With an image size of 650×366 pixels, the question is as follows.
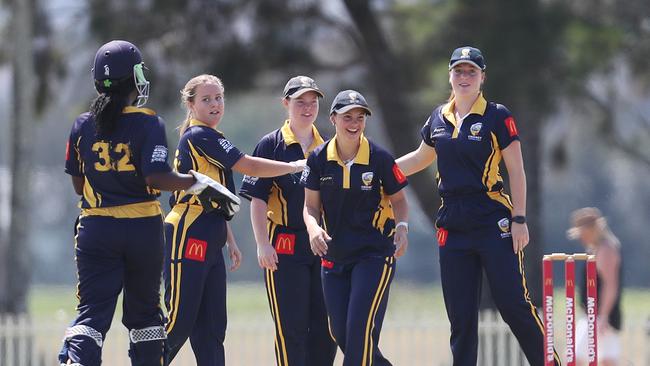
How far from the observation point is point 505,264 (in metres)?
7.72

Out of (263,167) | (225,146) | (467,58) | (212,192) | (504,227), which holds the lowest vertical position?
(504,227)

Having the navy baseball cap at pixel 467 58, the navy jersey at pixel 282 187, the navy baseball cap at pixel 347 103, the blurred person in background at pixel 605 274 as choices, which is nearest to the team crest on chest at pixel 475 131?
the navy baseball cap at pixel 467 58

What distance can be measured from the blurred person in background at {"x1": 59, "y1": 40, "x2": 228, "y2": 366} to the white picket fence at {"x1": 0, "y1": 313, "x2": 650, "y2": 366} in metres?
6.50

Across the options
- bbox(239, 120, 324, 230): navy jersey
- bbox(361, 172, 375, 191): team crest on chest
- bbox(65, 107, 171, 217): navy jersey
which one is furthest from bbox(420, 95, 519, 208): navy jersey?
bbox(65, 107, 171, 217): navy jersey

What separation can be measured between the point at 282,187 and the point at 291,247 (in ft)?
1.36

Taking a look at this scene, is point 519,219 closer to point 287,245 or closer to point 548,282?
point 548,282

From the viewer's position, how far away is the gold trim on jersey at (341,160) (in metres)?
7.91

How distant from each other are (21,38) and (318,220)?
35.7ft

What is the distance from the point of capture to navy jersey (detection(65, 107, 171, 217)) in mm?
7309

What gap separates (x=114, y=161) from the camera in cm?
734

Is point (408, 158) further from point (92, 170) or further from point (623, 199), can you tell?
point (623, 199)

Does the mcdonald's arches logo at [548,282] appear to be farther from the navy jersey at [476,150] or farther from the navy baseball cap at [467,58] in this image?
the navy baseball cap at [467,58]

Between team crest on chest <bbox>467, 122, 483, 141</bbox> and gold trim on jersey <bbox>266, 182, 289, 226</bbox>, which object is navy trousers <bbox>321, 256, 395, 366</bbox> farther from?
team crest on chest <bbox>467, 122, 483, 141</bbox>

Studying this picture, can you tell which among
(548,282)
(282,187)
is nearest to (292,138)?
(282,187)
